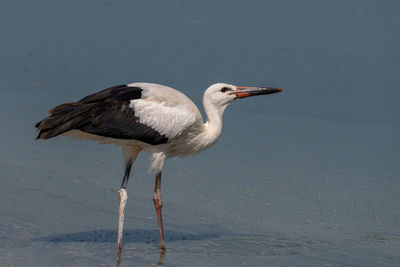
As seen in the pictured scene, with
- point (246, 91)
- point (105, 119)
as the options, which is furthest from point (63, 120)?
point (246, 91)

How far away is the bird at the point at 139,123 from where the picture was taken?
25.0 feet

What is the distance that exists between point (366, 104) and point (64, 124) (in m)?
10.3

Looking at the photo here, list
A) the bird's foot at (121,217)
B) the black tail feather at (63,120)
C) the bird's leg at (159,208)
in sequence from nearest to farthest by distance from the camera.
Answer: the black tail feather at (63,120) → the bird's foot at (121,217) → the bird's leg at (159,208)

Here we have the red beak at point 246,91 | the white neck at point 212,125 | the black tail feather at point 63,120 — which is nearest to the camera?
the black tail feather at point 63,120

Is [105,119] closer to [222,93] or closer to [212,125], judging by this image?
[212,125]

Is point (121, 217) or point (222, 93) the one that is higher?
point (222, 93)

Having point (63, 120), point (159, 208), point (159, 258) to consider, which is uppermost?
point (63, 120)

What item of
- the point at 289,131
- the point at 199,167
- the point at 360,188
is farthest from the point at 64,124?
the point at 289,131

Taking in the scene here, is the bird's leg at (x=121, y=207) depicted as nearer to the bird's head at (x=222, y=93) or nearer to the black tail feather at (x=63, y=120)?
the black tail feather at (x=63, y=120)

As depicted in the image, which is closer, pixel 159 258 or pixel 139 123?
pixel 159 258

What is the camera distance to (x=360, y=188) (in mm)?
10328

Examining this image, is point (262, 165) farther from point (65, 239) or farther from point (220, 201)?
point (65, 239)

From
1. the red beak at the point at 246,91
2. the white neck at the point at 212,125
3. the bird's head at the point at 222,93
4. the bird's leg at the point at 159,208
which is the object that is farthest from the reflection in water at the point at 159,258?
the red beak at the point at 246,91

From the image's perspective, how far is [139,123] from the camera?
7.95 m
